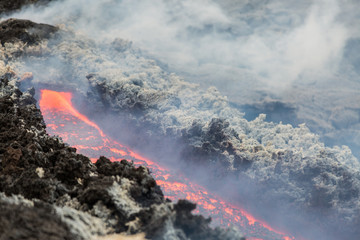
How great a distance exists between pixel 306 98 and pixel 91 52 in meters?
12.4

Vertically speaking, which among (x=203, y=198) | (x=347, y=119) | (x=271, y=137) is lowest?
(x=203, y=198)

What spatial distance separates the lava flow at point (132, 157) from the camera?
1081cm

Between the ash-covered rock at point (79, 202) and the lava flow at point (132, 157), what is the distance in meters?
4.63

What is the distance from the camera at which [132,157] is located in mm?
13484

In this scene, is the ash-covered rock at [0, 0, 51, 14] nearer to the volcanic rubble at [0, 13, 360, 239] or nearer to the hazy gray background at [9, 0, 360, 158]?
the hazy gray background at [9, 0, 360, 158]

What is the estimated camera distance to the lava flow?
35.5 ft

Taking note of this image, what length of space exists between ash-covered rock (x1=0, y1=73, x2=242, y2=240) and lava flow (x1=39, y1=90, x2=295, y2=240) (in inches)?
182

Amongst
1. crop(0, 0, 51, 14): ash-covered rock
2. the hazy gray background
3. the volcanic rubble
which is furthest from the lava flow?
crop(0, 0, 51, 14): ash-covered rock

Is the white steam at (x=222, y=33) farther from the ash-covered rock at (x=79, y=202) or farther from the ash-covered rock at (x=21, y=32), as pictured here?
the ash-covered rock at (x=79, y=202)

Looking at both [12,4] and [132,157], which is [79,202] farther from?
[12,4]

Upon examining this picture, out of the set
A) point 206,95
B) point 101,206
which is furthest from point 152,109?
point 101,206

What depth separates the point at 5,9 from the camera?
23.2 m

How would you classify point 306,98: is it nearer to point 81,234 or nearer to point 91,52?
point 91,52

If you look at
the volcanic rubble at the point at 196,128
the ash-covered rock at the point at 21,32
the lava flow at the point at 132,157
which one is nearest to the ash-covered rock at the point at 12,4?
the ash-covered rock at the point at 21,32
